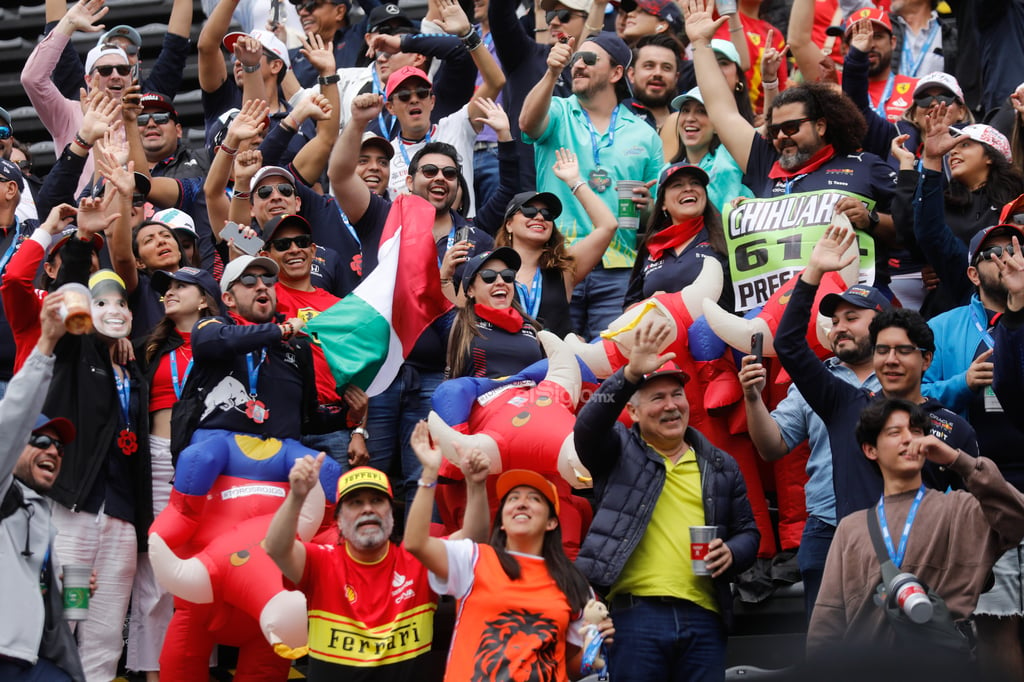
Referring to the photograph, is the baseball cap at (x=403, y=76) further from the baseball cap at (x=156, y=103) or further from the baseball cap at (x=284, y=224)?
the baseball cap at (x=284, y=224)

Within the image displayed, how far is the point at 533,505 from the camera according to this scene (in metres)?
6.58

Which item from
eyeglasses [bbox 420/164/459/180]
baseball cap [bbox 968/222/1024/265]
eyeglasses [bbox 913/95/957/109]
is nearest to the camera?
baseball cap [bbox 968/222/1024/265]

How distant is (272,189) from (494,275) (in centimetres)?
163

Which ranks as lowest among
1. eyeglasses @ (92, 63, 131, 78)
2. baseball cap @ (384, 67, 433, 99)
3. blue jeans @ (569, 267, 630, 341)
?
blue jeans @ (569, 267, 630, 341)

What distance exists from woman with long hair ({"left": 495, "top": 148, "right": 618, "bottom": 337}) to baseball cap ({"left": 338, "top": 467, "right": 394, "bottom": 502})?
173cm

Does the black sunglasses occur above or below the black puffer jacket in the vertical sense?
above

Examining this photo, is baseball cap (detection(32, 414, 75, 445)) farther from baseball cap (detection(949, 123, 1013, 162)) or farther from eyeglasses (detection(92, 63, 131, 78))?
baseball cap (detection(949, 123, 1013, 162))

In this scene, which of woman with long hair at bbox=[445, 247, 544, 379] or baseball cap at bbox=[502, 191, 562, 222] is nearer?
woman with long hair at bbox=[445, 247, 544, 379]

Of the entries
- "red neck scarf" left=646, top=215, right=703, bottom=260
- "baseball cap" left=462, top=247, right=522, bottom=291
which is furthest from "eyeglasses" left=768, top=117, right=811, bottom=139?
"baseball cap" left=462, top=247, right=522, bottom=291

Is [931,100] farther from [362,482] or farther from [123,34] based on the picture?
[123,34]

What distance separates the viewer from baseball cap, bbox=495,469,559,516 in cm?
666

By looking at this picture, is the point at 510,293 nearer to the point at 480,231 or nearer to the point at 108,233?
the point at 480,231

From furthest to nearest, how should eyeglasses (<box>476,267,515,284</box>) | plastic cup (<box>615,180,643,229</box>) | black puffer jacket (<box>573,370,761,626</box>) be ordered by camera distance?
plastic cup (<box>615,180,643,229</box>), eyeglasses (<box>476,267,515,284</box>), black puffer jacket (<box>573,370,761,626</box>)

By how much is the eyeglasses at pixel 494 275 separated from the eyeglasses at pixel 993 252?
2.30 meters
